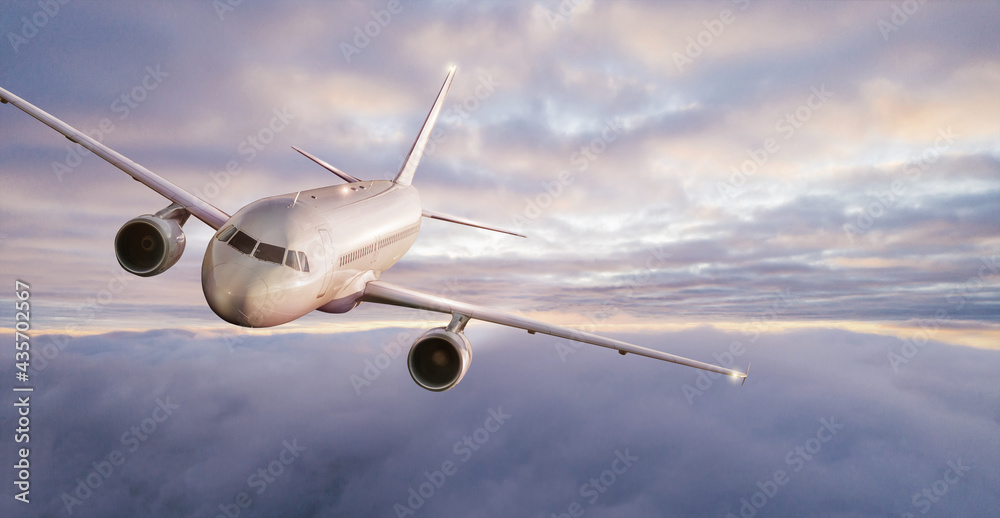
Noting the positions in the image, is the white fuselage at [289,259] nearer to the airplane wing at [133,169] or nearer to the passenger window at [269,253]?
the passenger window at [269,253]

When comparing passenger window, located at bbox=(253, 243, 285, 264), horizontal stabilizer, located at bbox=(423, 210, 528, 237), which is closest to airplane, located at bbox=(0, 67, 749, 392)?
passenger window, located at bbox=(253, 243, 285, 264)

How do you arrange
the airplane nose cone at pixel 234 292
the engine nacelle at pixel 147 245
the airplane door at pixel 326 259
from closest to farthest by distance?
the airplane nose cone at pixel 234 292
the airplane door at pixel 326 259
the engine nacelle at pixel 147 245

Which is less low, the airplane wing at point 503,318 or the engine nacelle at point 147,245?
the airplane wing at point 503,318

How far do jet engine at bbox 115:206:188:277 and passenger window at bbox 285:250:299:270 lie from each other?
290 inches

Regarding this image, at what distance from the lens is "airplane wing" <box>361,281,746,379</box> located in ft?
52.5

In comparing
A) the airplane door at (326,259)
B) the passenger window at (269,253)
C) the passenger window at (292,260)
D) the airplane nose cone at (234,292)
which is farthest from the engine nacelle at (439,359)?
the airplane nose cone at (234,292)

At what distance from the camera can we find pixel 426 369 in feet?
52.1

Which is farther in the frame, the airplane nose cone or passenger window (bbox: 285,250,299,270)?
passenger window (bbox: 285,250,299,270)

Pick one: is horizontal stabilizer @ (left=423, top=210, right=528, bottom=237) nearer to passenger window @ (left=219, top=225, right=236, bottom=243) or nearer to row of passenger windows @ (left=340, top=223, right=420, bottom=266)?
row of passenger windows @ (left=340, top=223, right=420, bottom=266)

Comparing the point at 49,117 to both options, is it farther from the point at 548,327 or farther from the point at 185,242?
the point at 548,327

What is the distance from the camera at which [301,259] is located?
13.6 meters

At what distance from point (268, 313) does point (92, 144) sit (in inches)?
504

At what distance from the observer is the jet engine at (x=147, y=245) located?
17625mm

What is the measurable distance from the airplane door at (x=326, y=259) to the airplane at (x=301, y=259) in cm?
3
